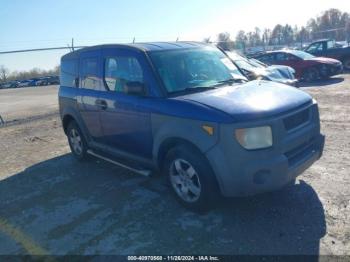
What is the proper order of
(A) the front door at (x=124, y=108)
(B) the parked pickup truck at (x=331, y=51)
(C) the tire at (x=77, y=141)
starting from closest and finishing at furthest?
(A) the front door at (x=124, y=108) → (C) the tire at (x=77, y=141) → (B) the parked pickup truck at (x=331, y=51)

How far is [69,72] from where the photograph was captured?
632 cm

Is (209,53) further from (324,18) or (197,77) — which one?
(324,18)

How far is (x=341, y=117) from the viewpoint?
25.7 feet

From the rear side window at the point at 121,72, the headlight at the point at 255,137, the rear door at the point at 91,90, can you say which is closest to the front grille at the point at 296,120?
the headlight at the point at 255,137

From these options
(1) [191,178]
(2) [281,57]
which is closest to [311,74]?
(2) [281,57]

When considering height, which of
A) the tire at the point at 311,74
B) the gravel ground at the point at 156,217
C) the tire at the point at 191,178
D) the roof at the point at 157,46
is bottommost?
the gravel ground at the point at 156,217

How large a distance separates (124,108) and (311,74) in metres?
12.5

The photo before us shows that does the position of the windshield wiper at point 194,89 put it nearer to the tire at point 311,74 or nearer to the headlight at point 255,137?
the headlight at point 255,137

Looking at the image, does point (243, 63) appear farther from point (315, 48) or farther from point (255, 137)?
point (315, 48)

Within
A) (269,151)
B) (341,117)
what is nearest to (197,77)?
(269,151)

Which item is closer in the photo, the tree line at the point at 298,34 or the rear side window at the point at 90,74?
the rear side window at the point at 90,74

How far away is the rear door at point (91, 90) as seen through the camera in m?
5.36

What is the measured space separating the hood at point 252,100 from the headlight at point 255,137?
0.12 m

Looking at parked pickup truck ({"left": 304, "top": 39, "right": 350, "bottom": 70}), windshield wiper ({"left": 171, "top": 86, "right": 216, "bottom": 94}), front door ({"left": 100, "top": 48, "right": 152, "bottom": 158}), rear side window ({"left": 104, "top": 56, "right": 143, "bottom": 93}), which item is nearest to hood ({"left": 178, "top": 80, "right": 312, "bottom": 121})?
windshield wiper ({"left": 171, "top": 86, "right": 216, "bottom": 94})
